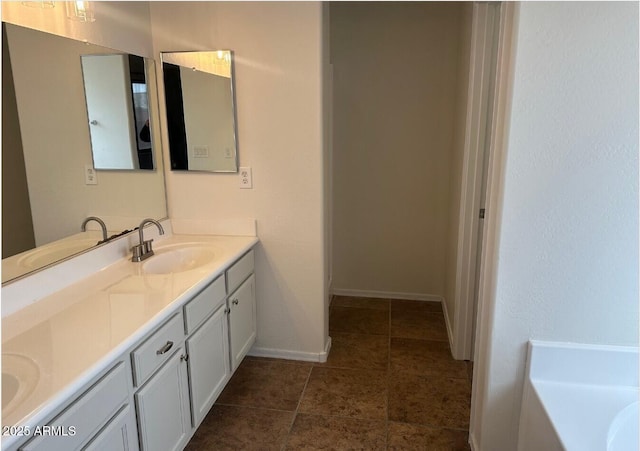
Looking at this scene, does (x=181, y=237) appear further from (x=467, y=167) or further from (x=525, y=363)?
(x=525, y=363)

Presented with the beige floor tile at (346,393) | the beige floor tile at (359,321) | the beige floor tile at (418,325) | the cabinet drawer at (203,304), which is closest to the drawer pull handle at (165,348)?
the cabinet drawer at (203,304)

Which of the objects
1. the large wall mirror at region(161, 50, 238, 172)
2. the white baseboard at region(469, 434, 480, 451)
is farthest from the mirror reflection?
the white baseboard at region(469, 434, 480, 451)

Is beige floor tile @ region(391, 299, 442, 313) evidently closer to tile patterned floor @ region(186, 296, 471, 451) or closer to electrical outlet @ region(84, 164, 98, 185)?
tile patterned floor @ region(186, 296, 471, 451)

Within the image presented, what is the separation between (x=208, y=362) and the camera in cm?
197

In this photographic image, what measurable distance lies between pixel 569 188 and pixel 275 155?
149cm

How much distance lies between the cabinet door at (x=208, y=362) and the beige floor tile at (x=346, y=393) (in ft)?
1.62

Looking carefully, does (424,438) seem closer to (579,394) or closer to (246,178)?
(579,394)

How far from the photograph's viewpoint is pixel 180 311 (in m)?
1.68

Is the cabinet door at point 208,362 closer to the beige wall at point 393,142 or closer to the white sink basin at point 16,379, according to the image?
the white sink basin at point 16,379

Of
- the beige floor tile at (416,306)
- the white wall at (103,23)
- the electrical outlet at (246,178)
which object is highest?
the white wall at (103,23)

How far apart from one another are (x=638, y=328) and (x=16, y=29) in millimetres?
2492

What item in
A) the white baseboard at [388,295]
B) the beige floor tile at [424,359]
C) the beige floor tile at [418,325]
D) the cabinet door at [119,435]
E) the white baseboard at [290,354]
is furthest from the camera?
the white baseboard at [388,295]

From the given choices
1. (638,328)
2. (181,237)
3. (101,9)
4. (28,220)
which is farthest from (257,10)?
(638,328)

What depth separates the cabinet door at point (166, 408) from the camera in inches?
57.6
